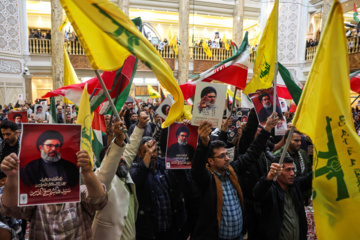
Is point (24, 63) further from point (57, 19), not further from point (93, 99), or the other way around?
point (93, 99)

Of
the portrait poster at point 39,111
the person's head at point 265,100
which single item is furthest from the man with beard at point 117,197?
the portrait poster at point 39,111

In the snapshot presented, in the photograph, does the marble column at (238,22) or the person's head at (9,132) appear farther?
the marble column at (238,22)

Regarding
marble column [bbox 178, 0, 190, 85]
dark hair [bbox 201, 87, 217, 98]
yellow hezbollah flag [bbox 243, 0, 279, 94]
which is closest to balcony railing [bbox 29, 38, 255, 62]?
marble column [bbox 178, 0, 190, 85]

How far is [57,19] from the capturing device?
11562 mm

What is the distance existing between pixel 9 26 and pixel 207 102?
487 inches

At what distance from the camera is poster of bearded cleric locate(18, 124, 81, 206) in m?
1.50

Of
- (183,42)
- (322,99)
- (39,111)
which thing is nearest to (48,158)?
(322,99)

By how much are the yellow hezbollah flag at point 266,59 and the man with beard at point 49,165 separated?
2230 mm

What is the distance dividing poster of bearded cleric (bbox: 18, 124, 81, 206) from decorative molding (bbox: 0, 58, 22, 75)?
40.1ft

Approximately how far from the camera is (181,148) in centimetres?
254

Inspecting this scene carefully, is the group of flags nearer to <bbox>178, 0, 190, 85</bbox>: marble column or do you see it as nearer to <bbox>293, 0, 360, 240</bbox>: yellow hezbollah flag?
<bbox>293, 0, 360, 240</bbox>: yellow hezbollah flag

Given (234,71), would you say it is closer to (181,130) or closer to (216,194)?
(181,130)

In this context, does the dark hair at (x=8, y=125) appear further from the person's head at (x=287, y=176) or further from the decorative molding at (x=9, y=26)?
the decorative molding at (x=9, y=26)

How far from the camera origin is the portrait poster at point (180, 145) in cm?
250
